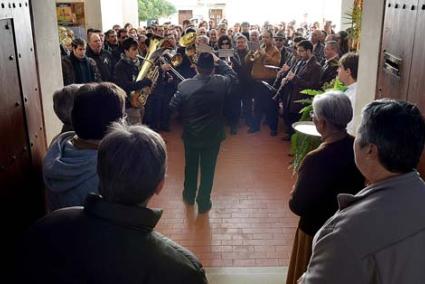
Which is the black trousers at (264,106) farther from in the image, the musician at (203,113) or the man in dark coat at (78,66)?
the musician at (203,113)

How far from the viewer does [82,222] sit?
5.34 feet

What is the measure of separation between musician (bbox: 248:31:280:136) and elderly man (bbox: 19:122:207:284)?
7706mm

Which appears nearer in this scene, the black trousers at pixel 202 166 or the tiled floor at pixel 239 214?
the tiled floor at pixel 239 214

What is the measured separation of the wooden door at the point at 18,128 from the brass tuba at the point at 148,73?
4.10 m

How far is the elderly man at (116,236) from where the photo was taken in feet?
5.13

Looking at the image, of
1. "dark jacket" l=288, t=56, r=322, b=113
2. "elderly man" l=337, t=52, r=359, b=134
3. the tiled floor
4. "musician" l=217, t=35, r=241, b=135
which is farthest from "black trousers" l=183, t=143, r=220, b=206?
"musician" l=217, t=35, r=241, b=135

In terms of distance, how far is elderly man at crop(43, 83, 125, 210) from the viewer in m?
2.50

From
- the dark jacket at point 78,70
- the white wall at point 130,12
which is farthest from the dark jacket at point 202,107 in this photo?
the white wall at point 130,12

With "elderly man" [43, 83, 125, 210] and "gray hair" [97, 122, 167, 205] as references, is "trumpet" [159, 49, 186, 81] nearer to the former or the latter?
"elderly man" [43, 83, 125, 210]

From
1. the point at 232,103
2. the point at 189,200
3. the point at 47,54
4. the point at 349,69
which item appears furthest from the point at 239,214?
the point at 232,103

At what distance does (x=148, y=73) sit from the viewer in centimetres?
809

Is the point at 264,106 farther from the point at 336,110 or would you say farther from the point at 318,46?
the point at 336,110

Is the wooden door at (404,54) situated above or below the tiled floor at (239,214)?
above

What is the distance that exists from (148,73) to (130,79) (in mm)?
602
